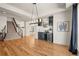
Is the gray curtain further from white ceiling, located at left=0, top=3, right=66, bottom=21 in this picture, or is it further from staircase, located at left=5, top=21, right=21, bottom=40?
staircase, located at left=5, top=21, right=21, bottom=40

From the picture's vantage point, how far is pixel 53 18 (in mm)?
2896

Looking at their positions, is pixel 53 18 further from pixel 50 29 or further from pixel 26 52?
pixel 26 52

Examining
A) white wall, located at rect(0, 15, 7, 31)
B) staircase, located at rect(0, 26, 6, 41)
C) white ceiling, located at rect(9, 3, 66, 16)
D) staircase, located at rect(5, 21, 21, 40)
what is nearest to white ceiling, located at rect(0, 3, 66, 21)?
white ceiling, located at rect(9, 3, 66, 16)

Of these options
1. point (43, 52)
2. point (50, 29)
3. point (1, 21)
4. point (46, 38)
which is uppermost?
point (1, 21)

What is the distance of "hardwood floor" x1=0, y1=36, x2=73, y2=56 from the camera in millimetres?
2799

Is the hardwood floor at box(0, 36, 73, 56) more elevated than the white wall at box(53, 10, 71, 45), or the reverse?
the white wall at box(53, 10, 71, 45)

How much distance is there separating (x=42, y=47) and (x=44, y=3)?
3.40 feet

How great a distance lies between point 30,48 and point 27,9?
3.03ft

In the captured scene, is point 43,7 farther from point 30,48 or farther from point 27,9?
point 30,48

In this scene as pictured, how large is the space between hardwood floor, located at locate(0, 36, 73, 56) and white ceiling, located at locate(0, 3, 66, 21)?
581 millimetres

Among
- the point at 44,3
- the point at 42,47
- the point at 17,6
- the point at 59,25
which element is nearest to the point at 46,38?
the point at 42,47

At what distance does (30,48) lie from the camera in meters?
2.84

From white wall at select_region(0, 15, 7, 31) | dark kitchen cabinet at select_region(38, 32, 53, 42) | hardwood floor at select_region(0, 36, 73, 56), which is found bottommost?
hardwood floor at select_region(0, 36, 73, 56)

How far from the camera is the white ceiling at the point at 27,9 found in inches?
110
